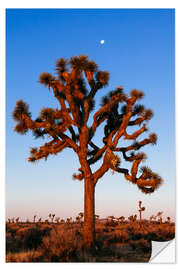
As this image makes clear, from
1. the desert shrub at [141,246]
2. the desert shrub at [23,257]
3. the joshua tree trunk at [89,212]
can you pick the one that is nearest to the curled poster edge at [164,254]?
the desert shrub at [141,246]

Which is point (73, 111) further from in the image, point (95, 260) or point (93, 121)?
point (95, 260)

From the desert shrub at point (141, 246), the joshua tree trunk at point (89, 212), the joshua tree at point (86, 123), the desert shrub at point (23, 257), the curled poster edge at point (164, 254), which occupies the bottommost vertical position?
the desert shrub at point (141, 246)

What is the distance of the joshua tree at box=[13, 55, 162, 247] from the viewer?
31.6 ft

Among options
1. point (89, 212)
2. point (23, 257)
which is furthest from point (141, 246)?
point (23, 257)

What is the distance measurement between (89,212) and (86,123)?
2584 millimetres

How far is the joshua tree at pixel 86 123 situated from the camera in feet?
31.6

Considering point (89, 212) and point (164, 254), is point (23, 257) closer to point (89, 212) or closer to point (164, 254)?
point (89, 212)

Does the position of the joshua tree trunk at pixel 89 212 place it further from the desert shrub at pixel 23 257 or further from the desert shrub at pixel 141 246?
the desert shrub at pixel 141 246

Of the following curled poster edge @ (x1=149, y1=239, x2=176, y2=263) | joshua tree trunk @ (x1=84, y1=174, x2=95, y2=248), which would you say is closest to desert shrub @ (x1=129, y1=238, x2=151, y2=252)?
curled poster edge @ (x1=149, y1=239, x2=176, y2=263)

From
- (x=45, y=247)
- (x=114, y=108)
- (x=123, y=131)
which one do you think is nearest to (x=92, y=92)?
(x=114, y=108)

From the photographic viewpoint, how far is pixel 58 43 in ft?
34.6

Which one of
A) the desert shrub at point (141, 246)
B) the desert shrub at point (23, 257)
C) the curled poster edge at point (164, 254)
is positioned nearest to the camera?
the curled poster edge at point (164, 254)

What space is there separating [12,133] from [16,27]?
9.99 ft

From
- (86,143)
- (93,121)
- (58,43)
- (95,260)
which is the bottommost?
(95,260)
